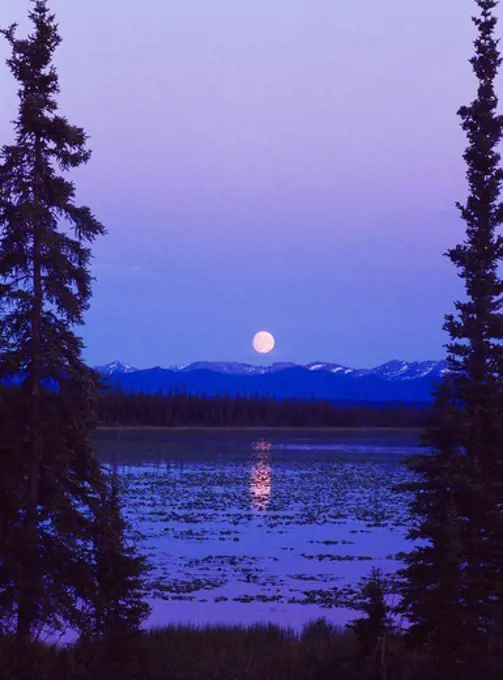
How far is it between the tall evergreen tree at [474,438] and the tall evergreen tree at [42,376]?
18.7 feet

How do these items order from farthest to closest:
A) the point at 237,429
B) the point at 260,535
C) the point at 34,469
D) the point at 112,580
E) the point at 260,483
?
the point at 237,429, the point at 260,483, the point at 260,535, the point at 34,469, the point at 112,580

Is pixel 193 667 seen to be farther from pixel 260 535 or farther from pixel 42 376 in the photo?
pixel 260 535

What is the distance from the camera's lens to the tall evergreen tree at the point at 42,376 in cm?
1494

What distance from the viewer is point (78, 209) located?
54.6 ft

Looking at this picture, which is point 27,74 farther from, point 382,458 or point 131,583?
point 382,458

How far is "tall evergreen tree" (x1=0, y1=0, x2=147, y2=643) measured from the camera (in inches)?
588

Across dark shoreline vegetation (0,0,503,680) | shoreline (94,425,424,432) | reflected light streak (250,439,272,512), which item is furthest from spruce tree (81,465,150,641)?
shoreline (94,425,424,432)

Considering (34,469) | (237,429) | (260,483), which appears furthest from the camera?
(237,429)

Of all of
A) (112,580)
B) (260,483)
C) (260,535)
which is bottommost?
(260,535)

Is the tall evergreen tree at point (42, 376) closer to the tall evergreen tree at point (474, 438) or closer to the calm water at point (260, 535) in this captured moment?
the calm water at point (260, 535)

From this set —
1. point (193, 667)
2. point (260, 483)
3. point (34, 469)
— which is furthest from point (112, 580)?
point (260, 483)

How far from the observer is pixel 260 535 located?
118 ft

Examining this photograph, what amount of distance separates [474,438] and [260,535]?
66.6 ft

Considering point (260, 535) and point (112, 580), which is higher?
point (112, 580)
